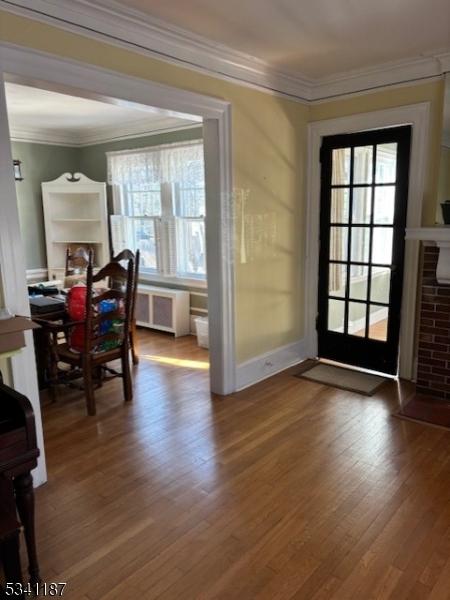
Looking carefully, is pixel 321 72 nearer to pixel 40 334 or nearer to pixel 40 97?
pixel 40 97

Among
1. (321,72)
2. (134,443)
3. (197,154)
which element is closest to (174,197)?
(197,154)

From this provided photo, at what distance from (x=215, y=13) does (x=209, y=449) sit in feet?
8.45

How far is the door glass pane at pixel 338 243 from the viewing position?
405cm

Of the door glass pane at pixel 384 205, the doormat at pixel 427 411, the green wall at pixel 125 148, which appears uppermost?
the green wall at pixel 125 148

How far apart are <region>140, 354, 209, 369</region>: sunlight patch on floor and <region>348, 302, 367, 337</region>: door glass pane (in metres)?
1.41

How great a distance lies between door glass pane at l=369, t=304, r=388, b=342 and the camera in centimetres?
389

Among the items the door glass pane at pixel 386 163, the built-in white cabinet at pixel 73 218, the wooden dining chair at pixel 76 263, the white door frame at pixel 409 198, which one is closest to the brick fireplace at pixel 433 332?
the white door frame at pixel 409 198

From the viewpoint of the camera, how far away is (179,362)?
4465mm

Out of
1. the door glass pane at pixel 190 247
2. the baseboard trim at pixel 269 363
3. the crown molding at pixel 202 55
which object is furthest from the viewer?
the door glass pane at pixel 190 247

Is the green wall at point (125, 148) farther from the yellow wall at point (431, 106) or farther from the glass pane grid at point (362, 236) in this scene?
the yellow wall at point (431, 106)

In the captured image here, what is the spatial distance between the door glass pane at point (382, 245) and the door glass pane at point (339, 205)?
33 centimetres

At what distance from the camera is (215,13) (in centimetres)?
253

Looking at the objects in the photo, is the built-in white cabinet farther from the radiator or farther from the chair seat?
the chair seat

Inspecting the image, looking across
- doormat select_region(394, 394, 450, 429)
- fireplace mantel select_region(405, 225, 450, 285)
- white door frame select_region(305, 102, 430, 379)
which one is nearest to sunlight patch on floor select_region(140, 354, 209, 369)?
white door frame select_region(305, 102, 430, 379)
